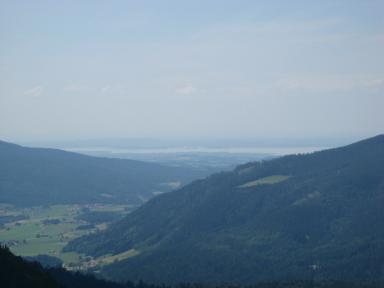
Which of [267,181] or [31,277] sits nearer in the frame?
[31,277]

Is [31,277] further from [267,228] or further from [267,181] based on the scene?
[267,181]

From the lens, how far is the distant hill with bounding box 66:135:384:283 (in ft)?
419

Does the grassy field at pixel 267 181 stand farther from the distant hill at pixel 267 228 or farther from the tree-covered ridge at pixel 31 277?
the tree-covered ridge at pixel 31 277

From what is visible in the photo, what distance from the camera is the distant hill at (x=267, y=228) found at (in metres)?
128

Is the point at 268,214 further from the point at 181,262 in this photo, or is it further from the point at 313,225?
the point at 181,262

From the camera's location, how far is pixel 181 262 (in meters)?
136

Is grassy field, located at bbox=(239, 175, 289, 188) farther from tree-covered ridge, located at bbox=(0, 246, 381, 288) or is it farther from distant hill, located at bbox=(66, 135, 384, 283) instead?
tree-covered ridge, located at bbox=(0, 246, 381, 288)

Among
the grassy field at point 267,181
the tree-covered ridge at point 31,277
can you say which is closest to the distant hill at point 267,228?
the grassy field at point 267,181

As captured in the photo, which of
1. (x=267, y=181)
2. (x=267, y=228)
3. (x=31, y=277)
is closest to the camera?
(x=31, y=277)

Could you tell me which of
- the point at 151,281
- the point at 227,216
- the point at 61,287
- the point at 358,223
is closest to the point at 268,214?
the point at 227,216

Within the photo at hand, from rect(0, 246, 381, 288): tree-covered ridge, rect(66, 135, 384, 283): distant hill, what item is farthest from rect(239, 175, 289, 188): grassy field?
rect(0, 246, 381, 288): tree-covered ridge

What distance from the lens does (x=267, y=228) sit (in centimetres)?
15588

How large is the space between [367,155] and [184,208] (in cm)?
5073

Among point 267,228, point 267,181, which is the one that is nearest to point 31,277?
point 267,228
